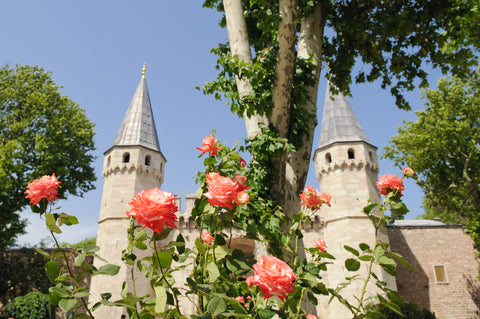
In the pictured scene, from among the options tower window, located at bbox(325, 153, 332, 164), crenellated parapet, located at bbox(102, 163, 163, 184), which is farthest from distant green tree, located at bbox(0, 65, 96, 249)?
tower window, located at bbox(325, 153, 332, 164)

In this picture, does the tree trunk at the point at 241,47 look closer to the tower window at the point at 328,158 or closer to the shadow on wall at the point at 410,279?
the tower window at the point at 328,158

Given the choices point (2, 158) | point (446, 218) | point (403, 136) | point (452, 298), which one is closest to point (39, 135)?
point (2, 158)

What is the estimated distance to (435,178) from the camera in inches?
743

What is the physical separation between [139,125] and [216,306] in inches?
794

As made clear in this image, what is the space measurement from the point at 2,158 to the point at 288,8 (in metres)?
14.4

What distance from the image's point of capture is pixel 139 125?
2084cm

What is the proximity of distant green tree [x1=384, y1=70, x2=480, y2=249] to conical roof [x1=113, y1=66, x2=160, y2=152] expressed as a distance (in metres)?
14.2

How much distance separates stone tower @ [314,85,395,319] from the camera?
15.7 m

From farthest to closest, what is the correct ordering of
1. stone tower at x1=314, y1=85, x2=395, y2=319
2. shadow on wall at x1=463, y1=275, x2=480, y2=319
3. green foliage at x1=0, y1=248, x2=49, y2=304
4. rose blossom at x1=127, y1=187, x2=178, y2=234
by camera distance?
shadow on wall at x1=463, y1=275, x2=480, y2=319, green foliage at x1=0, y1=248, x2=49, y2=304, stone tower at x1=314, y1=85, x2=395, y2=319, rose blossom at x1=127, y1=187, x2=178, y2=234

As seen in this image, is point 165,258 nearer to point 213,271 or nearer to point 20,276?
point 213,271

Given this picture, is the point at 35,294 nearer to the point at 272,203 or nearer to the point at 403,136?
the point at 272,203

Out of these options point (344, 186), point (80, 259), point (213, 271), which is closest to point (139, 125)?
point (344, 186)

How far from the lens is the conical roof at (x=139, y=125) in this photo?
2000 centimetres

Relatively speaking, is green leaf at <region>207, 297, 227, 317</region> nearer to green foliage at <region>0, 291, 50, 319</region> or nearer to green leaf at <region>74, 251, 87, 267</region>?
green leaf at <region>74, 251, 87, 267</region>
